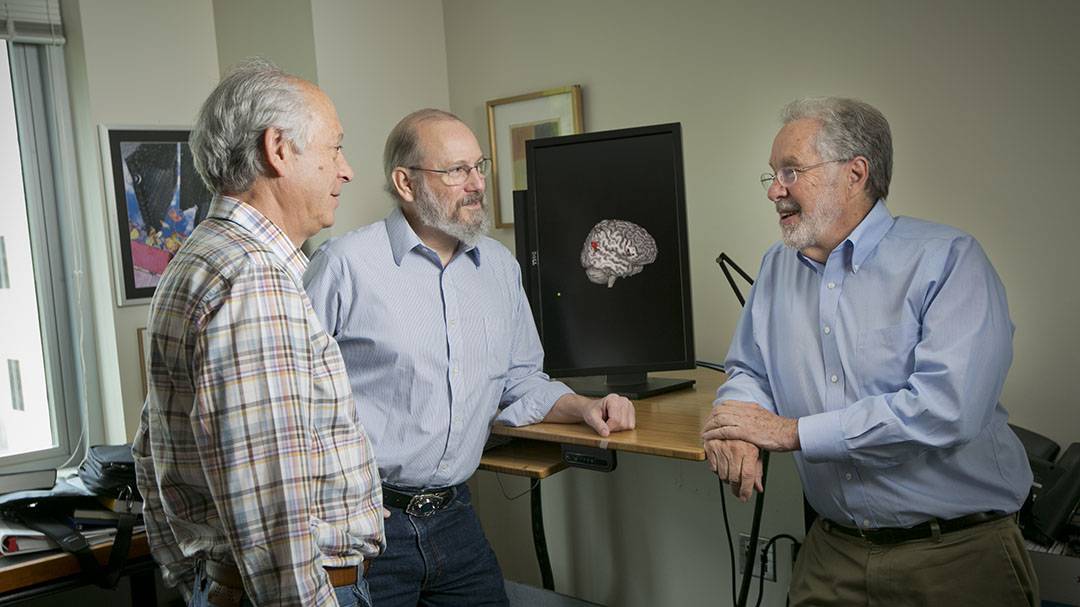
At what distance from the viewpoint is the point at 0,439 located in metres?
3.02

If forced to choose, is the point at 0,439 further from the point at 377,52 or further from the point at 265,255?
the point at 265,255

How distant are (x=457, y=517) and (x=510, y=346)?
40 centimetres

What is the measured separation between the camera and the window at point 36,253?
2.98 meters

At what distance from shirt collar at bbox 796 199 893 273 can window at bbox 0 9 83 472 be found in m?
2.43

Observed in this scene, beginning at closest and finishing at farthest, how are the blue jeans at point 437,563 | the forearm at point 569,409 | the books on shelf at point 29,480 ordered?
the blue jeans at point 437,563 → the forearm at point 569,409 → the books on shelf at point 29,480

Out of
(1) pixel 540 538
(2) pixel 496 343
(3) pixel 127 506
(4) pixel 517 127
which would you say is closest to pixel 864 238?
(2) pixel 496 343

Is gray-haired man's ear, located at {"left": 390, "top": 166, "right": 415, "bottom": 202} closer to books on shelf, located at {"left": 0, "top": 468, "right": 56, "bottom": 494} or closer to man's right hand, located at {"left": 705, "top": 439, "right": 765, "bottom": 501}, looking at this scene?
man's right hand, located at {"left": 705, "top": 439, "right": 765, "bottom": 501}

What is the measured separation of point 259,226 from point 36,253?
6.86 ft

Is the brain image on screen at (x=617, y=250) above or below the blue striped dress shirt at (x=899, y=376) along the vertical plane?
above

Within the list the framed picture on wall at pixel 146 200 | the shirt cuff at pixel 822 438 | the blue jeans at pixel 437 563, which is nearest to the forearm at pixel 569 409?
the blue jeans at pixel 437 563

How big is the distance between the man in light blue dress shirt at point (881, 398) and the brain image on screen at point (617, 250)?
51 cm

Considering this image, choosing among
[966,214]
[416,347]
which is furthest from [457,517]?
[966,214]

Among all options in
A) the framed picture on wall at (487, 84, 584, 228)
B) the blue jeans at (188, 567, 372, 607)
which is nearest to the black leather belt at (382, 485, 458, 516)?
the blue jeans at (188, 567, 372, 607)

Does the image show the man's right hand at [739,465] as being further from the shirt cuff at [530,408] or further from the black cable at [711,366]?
the black cable at [711,366]
